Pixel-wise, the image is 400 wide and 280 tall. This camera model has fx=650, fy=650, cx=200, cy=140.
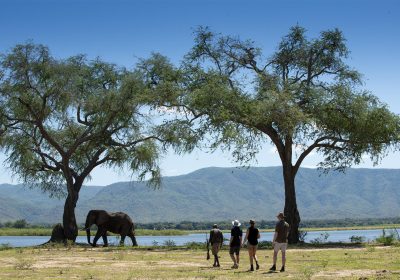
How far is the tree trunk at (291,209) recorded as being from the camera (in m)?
42.8

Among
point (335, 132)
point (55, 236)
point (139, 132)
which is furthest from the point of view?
point (139, 132)

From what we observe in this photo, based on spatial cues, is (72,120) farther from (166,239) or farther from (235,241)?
(166,239)

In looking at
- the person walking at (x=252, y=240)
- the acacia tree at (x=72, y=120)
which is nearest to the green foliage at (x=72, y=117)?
the acacia tree at (x=72, y=120)

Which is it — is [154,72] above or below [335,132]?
above

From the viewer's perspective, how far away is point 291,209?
141 feet

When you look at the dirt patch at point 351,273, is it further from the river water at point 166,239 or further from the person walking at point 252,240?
the river water at point 166,239

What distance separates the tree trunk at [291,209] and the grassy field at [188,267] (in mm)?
9507

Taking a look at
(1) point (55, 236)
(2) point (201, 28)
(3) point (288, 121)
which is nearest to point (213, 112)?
(3) point (288, 121)

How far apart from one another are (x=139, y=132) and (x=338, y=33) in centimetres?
1587

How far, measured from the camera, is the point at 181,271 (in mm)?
23375

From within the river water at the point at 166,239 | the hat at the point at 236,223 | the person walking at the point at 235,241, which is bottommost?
the river water at the point at 166,239

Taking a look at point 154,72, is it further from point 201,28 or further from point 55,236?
point 55,236

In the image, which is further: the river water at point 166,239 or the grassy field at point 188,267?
the river water at point 166,239

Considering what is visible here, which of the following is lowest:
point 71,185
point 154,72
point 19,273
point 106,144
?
point 19,273
